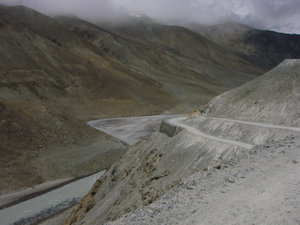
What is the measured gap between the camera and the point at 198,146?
1962 centimetres

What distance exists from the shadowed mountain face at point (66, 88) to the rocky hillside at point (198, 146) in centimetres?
1473

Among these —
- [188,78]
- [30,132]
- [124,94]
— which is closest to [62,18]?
[188,78]

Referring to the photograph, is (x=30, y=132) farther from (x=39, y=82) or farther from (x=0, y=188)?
(x=39, y=82)

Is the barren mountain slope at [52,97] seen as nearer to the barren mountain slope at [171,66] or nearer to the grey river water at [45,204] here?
the grey river water at [45,204]

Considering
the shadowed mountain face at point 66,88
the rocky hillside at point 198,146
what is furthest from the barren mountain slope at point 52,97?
the rocky hillside at point 198,146

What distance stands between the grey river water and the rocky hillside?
5033mm

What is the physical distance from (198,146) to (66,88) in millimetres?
66475

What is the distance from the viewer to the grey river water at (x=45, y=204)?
27.5 m

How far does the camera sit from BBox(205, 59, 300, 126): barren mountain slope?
70.0ft

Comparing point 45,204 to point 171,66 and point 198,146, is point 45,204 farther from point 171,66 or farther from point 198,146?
point 171,66

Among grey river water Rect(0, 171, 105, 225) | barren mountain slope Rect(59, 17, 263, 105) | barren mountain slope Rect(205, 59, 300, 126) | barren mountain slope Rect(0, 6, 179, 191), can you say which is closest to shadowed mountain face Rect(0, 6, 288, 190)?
barren mountain slope Rect(0, 6, 179, 191)

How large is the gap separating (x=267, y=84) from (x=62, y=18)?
155 metres

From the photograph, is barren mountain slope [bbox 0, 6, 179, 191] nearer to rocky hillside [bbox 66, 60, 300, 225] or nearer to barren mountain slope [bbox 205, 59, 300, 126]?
rocky hillside [bbox 66, 60, 300, 225]

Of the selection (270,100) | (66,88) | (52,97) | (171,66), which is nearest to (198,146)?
(270,100)
